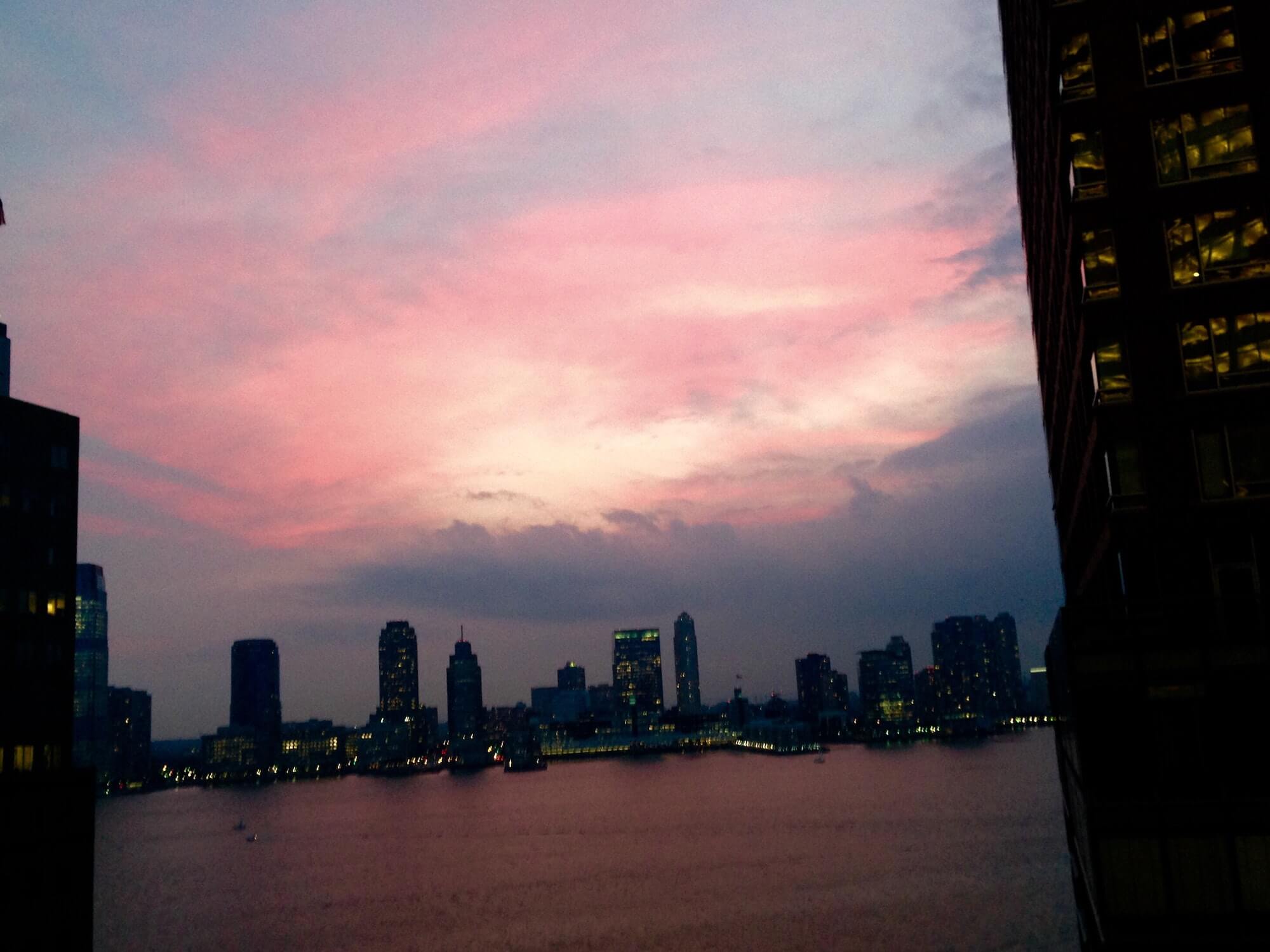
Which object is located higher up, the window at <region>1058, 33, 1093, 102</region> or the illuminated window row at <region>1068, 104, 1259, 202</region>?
the window at <region>1058, 33, 1093, 102</region>

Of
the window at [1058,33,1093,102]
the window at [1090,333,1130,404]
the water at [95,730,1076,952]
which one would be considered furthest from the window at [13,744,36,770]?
the window at [1058,33,1093,102]

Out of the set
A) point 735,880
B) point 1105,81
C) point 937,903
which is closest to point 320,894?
point 735,880

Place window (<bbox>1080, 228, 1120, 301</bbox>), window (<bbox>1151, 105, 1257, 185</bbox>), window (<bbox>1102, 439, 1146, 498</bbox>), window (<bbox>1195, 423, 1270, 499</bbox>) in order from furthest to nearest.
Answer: window (<bbox>1080, 228, 1120, 301</bbox>) → window (<bbox>1151, 105, 1257, 185</bbox>) → window (<bbox>1102, 439, 1146, 498</bbox>) → window (<bbox>1195, 423, 1270, 499</bbox>)

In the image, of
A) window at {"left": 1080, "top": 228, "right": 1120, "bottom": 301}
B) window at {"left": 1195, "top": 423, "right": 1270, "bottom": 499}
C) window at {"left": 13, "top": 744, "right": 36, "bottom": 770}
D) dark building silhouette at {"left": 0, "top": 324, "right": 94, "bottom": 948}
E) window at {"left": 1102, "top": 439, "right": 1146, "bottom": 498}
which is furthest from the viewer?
window at {"left": 13, "top": 744, "right": 36, "bottom": 770}

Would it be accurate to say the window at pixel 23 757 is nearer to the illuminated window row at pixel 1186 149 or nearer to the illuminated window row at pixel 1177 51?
the illuminated window row at pixel 1186 149

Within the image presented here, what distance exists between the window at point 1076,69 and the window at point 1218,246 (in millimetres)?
5852

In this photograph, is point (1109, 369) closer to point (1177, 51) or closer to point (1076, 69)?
point (1076, 69)

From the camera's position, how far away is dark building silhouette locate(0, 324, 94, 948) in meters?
57.5

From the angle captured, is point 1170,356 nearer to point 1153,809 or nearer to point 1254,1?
point 1254,1

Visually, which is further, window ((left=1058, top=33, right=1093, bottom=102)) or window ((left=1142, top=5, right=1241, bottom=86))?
window ((left=1058, top=33, right=1093, bottom=102))

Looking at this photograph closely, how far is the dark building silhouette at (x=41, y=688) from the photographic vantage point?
189ft

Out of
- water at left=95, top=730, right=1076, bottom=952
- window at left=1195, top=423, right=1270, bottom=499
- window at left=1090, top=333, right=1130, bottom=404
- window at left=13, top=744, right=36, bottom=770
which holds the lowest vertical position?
water at left=95, top=730, right=1076, bottom=952

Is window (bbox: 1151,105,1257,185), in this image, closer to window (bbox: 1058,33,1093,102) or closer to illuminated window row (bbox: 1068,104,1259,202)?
illuminated window row (bbox: 1068,104,1259,202)

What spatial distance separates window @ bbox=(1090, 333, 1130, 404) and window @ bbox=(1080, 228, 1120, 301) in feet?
5.14
